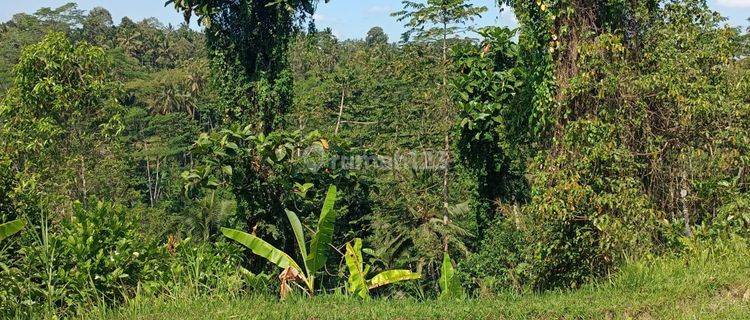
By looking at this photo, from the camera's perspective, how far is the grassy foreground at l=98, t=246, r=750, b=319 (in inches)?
195

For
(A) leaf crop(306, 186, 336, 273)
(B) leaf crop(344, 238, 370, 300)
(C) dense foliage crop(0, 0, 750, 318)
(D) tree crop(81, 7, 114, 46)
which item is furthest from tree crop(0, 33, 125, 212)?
(D) tree crop(81, 7, 114, 46)

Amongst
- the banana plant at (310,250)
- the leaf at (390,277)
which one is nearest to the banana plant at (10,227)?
the banana plant at (310,250)

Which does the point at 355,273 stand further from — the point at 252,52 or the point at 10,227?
the point at 252,52

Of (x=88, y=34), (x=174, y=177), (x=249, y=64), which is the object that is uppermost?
(x=88, y=34)

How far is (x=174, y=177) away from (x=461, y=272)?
89.2 feet

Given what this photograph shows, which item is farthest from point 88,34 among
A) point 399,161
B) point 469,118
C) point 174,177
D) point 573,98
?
point 573,98

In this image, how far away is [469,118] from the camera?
37.3 feet

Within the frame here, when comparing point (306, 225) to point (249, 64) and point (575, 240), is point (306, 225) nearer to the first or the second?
point (575, 240)

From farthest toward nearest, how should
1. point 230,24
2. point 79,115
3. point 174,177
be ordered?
point 174,177, point 230,24, point 79,115

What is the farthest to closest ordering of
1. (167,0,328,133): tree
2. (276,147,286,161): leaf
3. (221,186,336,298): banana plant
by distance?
(167,0,328,133): tree
(276,147,286,161): leaf
(221,186,336,298): banana plant

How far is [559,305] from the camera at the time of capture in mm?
5098

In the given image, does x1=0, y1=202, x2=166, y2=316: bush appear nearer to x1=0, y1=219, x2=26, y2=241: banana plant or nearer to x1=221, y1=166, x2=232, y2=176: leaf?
x1=0, y1=219, x2=26, y2=241: banana plant

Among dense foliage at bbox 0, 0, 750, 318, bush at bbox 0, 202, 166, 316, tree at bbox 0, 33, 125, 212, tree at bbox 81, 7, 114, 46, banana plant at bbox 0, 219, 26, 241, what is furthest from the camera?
tree at bbox 81, 7, 114, 46

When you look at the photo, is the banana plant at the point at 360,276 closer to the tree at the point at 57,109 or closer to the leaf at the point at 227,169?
the leaf at the point at 227,169
